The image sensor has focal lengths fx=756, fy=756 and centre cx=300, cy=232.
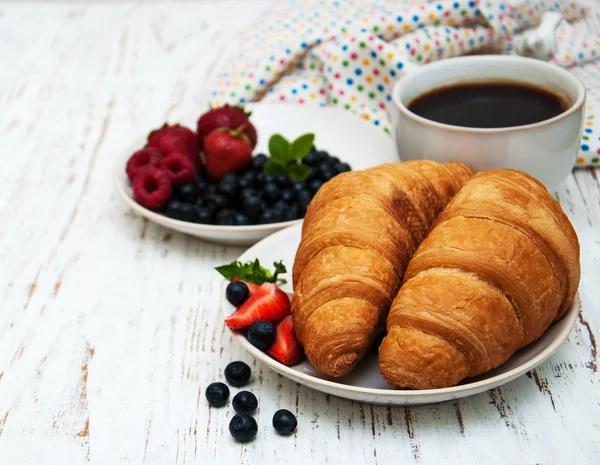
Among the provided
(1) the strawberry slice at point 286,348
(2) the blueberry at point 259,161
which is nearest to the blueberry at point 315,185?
(2) the blueberry at point 259,161

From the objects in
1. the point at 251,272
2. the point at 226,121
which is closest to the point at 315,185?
the point at 226,121

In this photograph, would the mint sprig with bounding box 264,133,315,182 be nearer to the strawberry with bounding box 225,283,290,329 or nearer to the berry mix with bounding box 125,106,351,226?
the berry mix with bounding box 125,106,351,226

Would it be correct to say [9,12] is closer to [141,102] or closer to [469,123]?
[141,102]

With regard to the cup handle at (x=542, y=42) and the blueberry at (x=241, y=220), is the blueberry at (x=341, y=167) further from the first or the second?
the cup handle at (x=542, y=42)

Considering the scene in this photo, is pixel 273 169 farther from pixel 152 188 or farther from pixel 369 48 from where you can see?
pixel 369 48

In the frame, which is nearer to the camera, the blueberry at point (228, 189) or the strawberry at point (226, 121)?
the blueberry at point (228, 189)

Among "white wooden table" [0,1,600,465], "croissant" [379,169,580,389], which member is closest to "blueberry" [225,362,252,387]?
"white wooden table" [0,1,600,465]

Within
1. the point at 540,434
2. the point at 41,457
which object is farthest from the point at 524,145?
the point at 41,457
